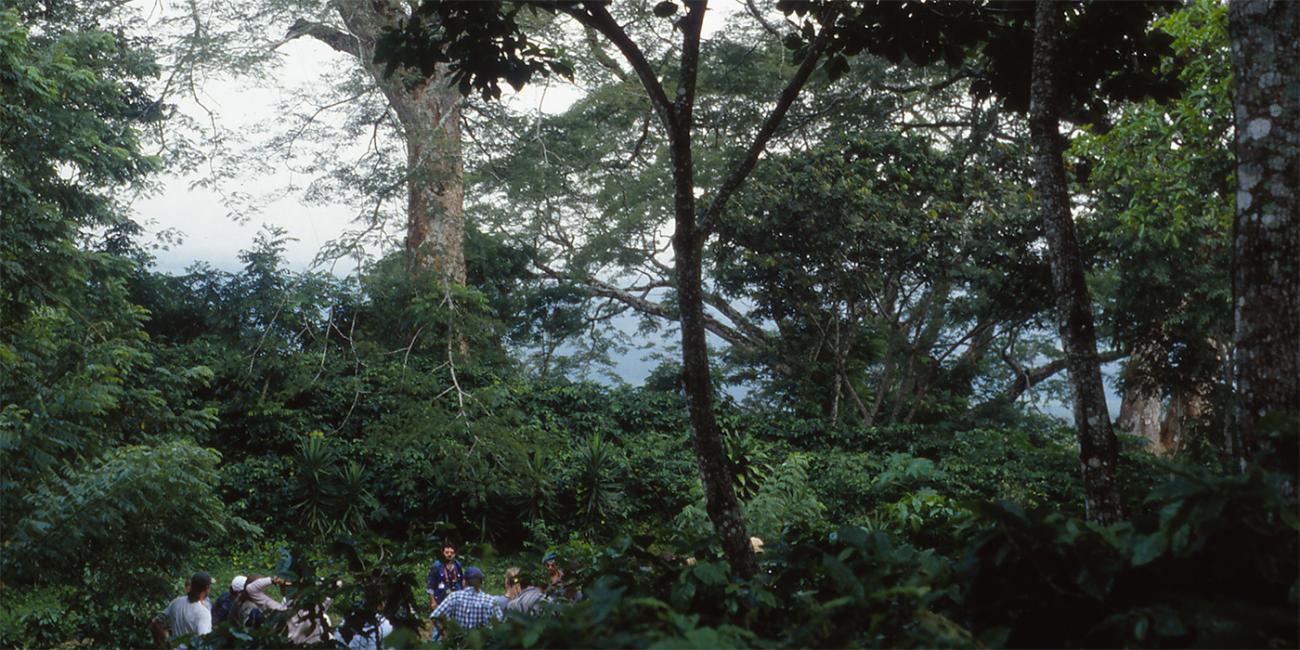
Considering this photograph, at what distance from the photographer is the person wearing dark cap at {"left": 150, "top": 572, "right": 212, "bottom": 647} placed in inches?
260

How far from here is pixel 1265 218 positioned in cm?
310

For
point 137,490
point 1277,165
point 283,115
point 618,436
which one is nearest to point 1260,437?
point 1277,165

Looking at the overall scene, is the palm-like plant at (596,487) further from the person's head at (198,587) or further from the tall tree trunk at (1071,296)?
the tall tree trunk at (1071,296)

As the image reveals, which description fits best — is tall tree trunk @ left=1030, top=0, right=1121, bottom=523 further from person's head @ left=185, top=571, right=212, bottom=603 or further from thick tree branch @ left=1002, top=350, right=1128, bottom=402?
thick tree branch @ left=1002, top=350, right=1128, bottom=402

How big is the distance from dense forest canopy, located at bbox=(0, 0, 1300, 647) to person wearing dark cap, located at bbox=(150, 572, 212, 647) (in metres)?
0.36

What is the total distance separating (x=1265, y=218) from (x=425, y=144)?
1302 cm

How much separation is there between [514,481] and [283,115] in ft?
24.2

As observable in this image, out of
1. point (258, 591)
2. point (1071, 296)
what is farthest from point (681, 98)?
point (258, 591)

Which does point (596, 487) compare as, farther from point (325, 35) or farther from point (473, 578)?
point (325, 35)

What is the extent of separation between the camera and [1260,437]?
2773 mm

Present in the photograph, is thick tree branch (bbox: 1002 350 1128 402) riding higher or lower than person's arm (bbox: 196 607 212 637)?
higher

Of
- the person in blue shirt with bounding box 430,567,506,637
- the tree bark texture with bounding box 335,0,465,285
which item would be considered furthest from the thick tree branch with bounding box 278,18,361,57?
the person in blue shirt with bounding box 430,567,506,637

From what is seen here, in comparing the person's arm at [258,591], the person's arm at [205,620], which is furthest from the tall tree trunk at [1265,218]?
the person's arm at [205,620]

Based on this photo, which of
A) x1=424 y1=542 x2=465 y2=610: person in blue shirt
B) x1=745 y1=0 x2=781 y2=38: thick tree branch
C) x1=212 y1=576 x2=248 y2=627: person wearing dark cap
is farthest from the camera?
x1=745 y1=0 x2=781 y2=38: thick tree branch
